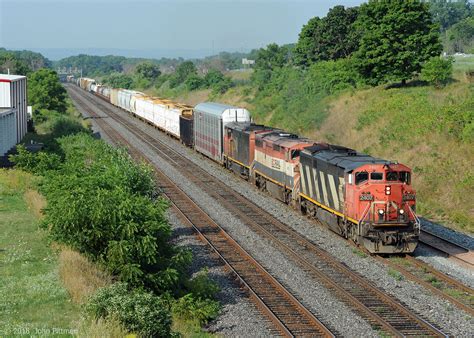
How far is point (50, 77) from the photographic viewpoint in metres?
82.4

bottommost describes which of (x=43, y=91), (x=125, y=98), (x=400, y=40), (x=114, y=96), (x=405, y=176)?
(x=405, y=176)

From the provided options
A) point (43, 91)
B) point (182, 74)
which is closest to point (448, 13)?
point (182, 74)

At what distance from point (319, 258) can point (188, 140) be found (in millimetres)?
35148

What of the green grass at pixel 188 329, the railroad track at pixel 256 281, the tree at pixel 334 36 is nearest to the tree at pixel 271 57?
the tree at pixel 334 36

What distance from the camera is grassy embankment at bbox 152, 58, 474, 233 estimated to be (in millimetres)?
32031

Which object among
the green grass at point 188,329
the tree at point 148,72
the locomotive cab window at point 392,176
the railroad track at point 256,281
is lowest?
the green grass at point 188,329

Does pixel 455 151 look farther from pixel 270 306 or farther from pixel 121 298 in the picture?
pixel 121 298

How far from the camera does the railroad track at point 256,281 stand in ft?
56.0

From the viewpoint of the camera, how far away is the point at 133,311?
15.1 meters

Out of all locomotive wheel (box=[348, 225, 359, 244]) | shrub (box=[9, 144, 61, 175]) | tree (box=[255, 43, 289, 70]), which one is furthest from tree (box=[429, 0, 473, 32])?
locomotive wheel (box=[348, 225, 359, 244])

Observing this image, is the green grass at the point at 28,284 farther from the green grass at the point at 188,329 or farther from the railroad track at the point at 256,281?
the railroad track at the point at 256,281

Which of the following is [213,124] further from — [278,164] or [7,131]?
[278,164]

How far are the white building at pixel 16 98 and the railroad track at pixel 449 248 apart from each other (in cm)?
3487

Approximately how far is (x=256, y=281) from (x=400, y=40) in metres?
33.7
